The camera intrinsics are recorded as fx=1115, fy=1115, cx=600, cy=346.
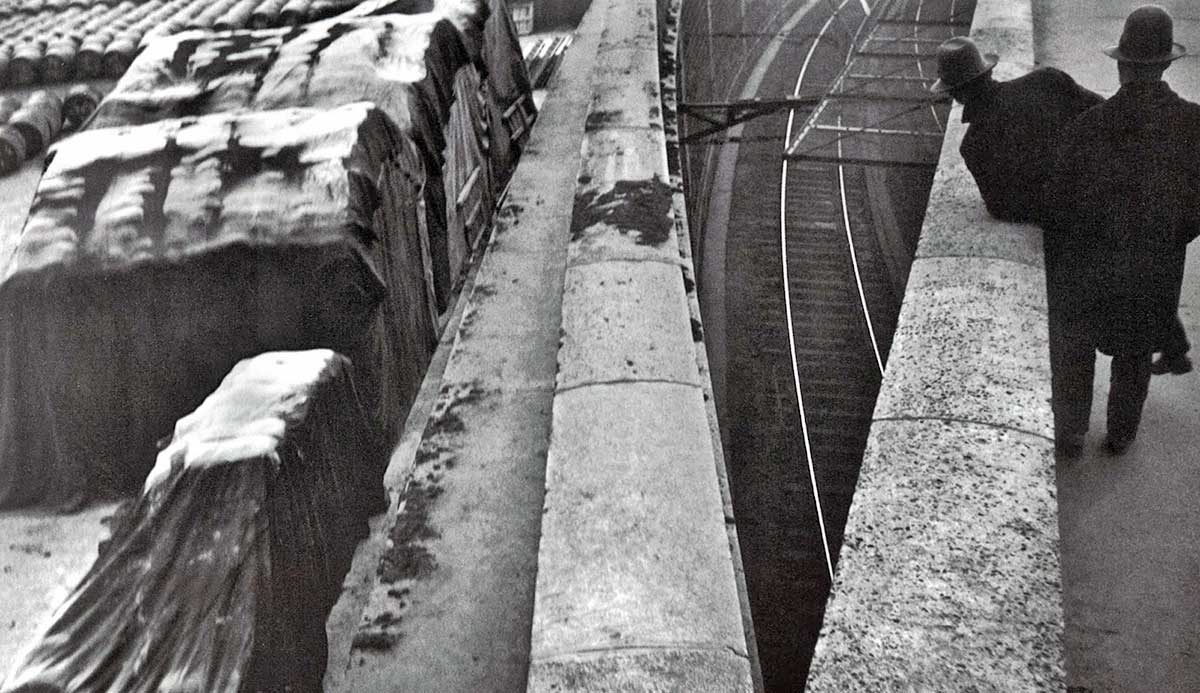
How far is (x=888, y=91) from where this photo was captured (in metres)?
11.5

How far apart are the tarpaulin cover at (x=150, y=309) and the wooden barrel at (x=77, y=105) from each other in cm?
399

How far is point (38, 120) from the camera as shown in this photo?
7.73 m

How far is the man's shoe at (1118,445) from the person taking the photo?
453 centimetres

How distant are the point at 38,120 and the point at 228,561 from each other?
5.99 m

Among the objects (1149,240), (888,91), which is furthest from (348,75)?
(888,91)

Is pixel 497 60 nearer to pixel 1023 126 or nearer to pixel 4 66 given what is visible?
pixel 1023 126

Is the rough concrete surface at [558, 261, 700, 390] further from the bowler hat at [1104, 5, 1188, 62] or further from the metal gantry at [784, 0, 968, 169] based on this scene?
the metal gantry at [784, 0, 968, 169]

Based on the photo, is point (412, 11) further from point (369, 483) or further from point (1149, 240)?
point (1149, 240)

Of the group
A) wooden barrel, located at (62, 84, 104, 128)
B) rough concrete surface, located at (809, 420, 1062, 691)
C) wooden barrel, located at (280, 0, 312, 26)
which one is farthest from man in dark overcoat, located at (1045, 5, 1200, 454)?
wooden barrel, located at (62, 84, 104, 128)

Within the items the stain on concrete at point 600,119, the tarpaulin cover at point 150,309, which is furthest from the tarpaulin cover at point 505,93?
the tarpaulin cover at point 150,309

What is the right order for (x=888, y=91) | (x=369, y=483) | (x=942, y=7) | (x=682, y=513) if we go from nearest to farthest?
(x=682, y=513), (x=369, y=483), (x=888, y=91), (x=942, y=7)

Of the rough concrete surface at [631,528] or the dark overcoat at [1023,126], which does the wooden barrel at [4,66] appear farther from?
the dark overcoat at [1023,126]

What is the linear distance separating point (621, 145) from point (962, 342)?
2.52 m

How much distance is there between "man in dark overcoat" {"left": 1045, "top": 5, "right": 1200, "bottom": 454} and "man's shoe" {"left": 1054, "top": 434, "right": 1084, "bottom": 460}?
2 cm
